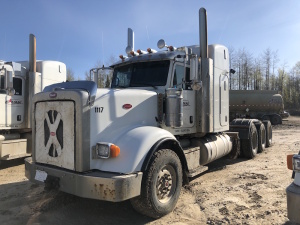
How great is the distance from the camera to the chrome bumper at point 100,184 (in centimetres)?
365

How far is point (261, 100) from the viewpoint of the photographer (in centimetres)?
2723

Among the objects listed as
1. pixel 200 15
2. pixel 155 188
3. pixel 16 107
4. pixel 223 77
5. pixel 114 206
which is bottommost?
pixel 114 206

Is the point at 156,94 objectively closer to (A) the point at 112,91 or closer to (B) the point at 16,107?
(A) the point at 112,91

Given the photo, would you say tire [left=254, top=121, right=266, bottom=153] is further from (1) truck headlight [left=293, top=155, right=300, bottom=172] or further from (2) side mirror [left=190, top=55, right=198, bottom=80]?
(1) truck headlight [left=293, top=155, right=300, bottom=172]

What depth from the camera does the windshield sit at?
563 cm

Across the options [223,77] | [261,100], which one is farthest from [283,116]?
[223,77]

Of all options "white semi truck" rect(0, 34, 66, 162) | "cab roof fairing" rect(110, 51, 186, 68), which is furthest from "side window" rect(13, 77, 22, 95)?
"cab roof fairing" rect(110, 51, 186, 68)

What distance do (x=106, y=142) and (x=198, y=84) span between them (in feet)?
6.83

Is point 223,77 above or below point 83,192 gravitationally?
above

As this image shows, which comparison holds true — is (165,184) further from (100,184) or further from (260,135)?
(260,135)

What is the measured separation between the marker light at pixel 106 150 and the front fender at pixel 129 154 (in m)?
0.10

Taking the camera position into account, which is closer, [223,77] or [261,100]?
[223,77]

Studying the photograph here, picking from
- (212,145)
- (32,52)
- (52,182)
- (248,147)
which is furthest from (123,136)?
(248,147)

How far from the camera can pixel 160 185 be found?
4.44 m
